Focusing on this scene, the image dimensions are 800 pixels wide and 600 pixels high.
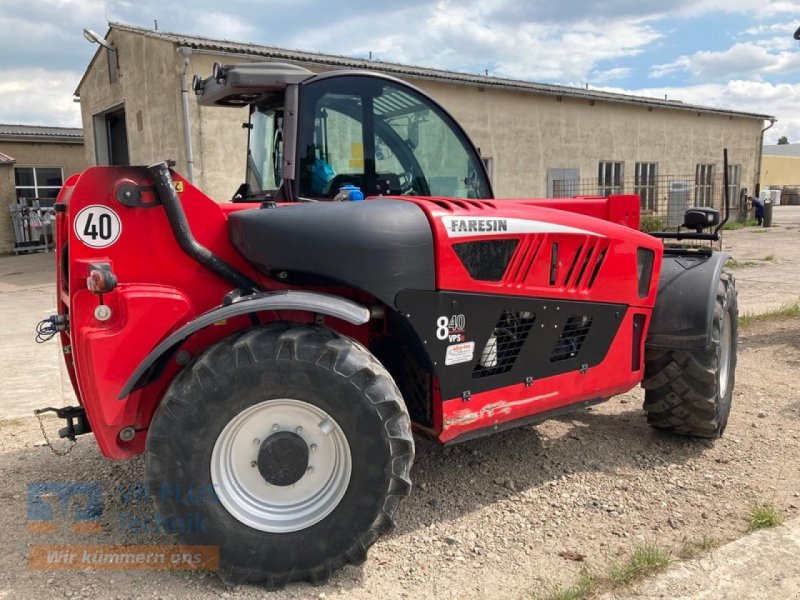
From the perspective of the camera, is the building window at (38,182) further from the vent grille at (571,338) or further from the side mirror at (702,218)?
the vent grille at (571,338)

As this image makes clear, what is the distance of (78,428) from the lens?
10.5 feet

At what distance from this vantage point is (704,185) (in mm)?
23844

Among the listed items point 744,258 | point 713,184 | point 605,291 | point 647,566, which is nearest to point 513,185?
point 744,258

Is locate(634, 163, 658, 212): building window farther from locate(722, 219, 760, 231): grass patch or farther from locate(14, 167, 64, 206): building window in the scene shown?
locate(14, 167, 64, 206): building window

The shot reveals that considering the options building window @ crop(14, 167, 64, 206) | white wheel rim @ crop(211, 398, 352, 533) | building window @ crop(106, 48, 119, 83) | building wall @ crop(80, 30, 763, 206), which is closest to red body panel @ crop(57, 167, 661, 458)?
white wheel rim @ crop(211, 398, 352, 533)

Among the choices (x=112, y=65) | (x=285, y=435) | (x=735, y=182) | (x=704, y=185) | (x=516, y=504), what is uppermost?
(x=112, y=65)

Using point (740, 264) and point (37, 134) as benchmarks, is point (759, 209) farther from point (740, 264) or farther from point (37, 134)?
point (37, 134)

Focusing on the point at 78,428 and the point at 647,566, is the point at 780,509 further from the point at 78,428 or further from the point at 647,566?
the point at 78,428

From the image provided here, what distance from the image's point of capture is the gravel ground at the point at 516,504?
2.78 m

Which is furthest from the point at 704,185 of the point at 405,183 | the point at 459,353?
the point at 459,353

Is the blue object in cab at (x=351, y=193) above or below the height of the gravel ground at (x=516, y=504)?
above

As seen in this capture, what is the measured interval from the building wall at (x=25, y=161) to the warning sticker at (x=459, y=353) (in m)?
20.9

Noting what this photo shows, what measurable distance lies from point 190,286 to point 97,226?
0.44 meters

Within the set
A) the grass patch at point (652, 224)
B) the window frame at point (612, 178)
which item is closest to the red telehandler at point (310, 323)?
the grass patch at point (652, 224)
